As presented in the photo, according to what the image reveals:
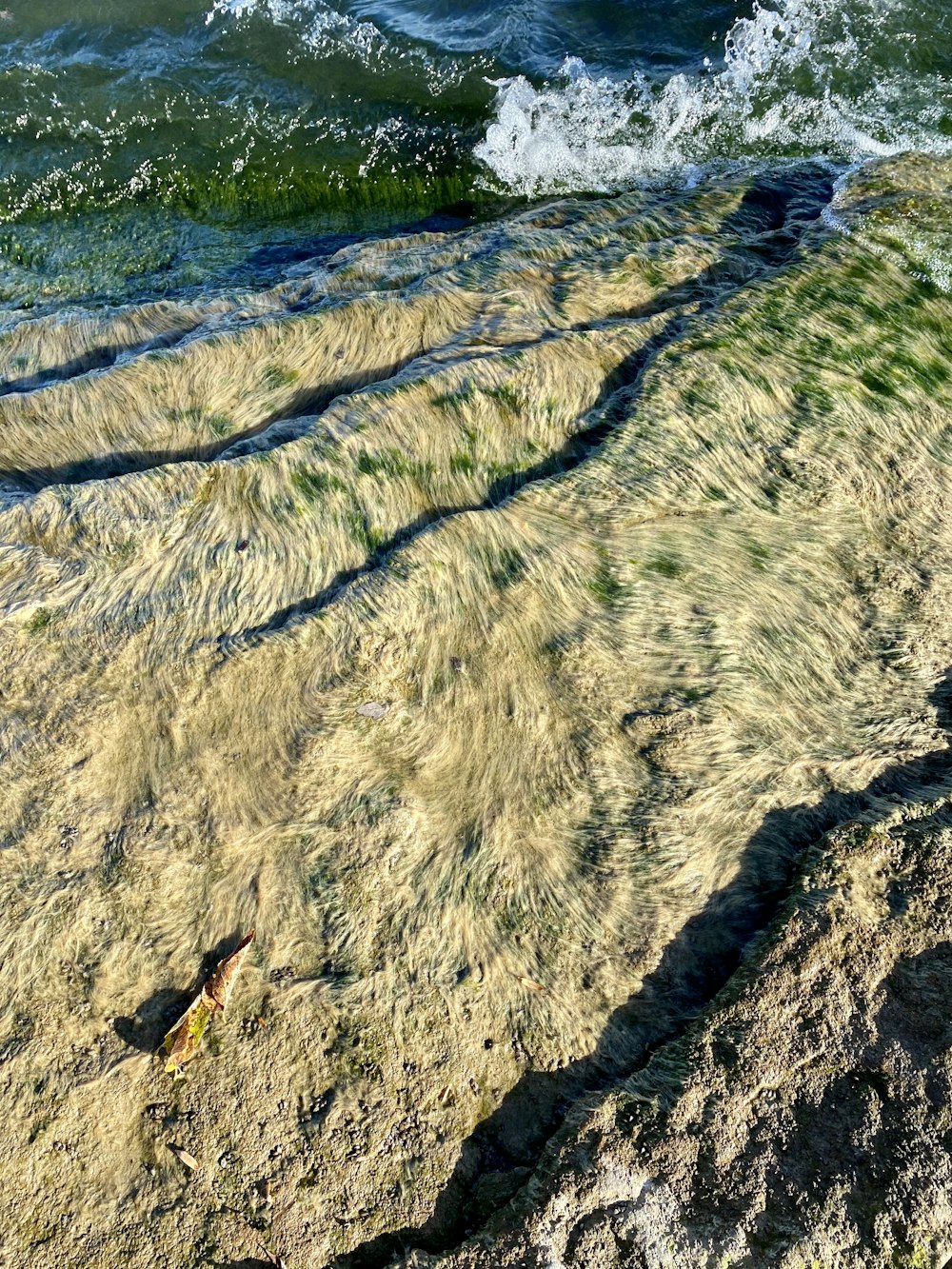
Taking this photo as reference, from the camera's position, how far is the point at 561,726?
4445 mm

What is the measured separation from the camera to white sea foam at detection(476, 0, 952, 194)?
10031 millimetres

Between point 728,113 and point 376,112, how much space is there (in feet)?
13.6

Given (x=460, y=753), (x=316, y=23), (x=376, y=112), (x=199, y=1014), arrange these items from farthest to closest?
(x=316, y=23) < (x=376, y=112) < (x=460, y=753) < (x=199, y=1014)

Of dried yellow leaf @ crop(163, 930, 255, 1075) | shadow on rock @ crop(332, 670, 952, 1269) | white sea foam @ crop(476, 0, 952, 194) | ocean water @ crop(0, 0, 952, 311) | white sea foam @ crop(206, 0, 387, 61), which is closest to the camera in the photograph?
shadow on rock @ crop(332, 670, 952, 1269)

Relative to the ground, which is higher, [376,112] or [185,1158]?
[376,112]

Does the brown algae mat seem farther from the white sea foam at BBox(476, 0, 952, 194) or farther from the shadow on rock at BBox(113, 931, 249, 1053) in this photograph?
the white sea foam at BBox(476, 0, 952, 194)

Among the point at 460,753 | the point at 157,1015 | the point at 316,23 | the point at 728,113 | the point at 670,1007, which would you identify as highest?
the point at 316,23

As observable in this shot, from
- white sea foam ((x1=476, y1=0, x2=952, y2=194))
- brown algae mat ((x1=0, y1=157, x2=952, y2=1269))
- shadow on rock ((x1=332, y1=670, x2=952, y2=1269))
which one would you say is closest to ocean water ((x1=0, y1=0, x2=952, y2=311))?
white sea foam ((x1=476, y1=0, x2=952, y2=194))

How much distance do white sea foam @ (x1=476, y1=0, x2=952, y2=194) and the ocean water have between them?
0.09 feet

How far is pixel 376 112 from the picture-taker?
10930 millimetres

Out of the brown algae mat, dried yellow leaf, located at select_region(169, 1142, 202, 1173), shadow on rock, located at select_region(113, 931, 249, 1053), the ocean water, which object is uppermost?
the ocean water

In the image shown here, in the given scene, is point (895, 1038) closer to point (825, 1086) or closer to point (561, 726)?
point (825, 1086)

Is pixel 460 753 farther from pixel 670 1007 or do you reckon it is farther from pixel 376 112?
pixel 376 112

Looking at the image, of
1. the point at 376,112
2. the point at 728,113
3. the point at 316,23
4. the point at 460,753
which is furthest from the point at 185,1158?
the point at 316,23
